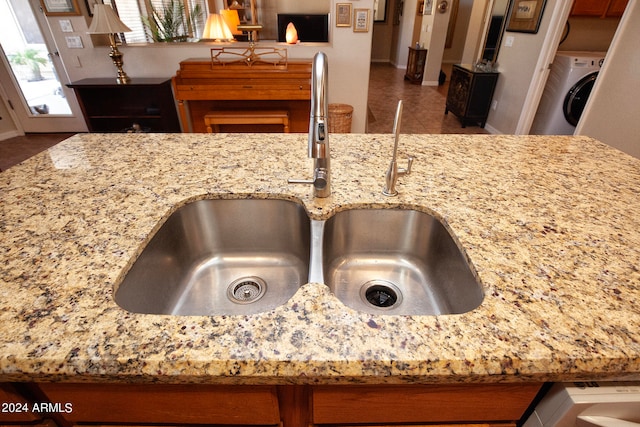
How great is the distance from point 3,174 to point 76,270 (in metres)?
0.69

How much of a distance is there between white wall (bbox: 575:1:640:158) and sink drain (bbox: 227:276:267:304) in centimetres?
331

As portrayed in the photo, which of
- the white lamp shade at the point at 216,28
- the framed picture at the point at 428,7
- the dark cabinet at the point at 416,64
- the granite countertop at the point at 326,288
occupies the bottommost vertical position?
the dark cabinet at the point at 416,64

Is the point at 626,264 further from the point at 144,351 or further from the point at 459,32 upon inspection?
the point at 459,32

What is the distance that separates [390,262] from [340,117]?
2350 millimetres

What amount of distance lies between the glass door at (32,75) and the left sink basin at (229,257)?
410 cm

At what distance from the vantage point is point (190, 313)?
0.81 m

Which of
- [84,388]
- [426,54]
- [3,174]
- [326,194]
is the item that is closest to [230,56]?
[3,174]

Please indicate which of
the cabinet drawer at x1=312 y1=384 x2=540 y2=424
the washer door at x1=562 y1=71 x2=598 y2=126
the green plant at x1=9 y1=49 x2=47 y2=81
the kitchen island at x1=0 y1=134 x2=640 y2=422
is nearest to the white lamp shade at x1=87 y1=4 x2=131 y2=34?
the green plant at x1=9 y1=49 x2=47 y2=81

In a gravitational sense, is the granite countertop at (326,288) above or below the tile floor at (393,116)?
above

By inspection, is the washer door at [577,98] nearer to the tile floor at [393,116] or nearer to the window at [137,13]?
the tile floor at [393,116]

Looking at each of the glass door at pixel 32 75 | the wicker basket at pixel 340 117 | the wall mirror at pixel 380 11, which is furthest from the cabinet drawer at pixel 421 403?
the wall mirror at pixel 380 11

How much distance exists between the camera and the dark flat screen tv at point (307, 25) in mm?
4965

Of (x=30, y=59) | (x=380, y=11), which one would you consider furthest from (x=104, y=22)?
(x=380, y=11)

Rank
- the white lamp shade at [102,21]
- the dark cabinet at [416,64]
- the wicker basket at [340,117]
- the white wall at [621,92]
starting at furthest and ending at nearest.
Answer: the dark cabinet at [416,64]
the wicker basket at [340,117]
the white lamp shade at [102,21]
the white wall at [621,92]
